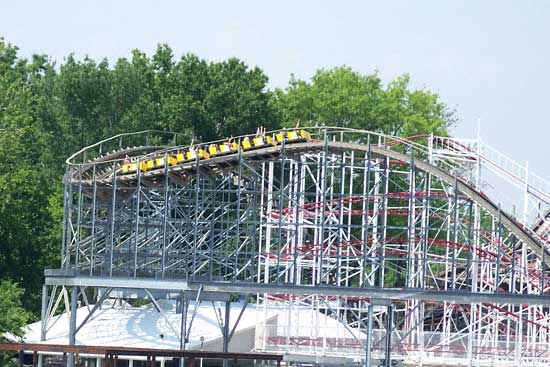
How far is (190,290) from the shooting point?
5716cm

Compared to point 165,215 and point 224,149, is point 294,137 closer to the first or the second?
point 224,149

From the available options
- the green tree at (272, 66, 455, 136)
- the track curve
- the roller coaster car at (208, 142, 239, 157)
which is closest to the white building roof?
the track curve

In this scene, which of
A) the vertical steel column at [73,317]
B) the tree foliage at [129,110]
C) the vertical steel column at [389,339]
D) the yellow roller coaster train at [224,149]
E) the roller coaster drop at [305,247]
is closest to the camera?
the vertical steel column at [389,339]

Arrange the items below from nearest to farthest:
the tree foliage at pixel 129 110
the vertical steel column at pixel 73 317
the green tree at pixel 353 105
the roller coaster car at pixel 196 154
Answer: the vertical steel column at pixel 73 317 < the roller coaster car at pixel 196 154 < the tree foliage at pixel 129 110 < the green tree at pixel 353 105

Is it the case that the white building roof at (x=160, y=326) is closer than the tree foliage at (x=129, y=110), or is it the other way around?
the white building roof at (x=160, y=326)

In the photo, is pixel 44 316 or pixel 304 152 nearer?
pixel 304 152

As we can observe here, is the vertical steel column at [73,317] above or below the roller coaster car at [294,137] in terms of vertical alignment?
below

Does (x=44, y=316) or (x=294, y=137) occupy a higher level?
(x=294, y=137)

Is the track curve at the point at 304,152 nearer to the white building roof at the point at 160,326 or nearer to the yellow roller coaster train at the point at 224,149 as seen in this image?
the yellow roller coaster train at the point at 224,149

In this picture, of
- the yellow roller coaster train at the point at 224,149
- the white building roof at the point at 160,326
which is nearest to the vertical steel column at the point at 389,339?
the yellow roller coaster train at the point at 224,149

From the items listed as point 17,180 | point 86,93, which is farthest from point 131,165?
point 86,93

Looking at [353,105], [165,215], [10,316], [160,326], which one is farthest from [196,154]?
[353,105]

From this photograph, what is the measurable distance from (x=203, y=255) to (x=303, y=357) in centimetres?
642

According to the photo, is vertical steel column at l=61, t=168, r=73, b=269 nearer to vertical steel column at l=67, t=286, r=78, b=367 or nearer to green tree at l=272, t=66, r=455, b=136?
vertical steel column at l=67, t=286, r=78, b=367
